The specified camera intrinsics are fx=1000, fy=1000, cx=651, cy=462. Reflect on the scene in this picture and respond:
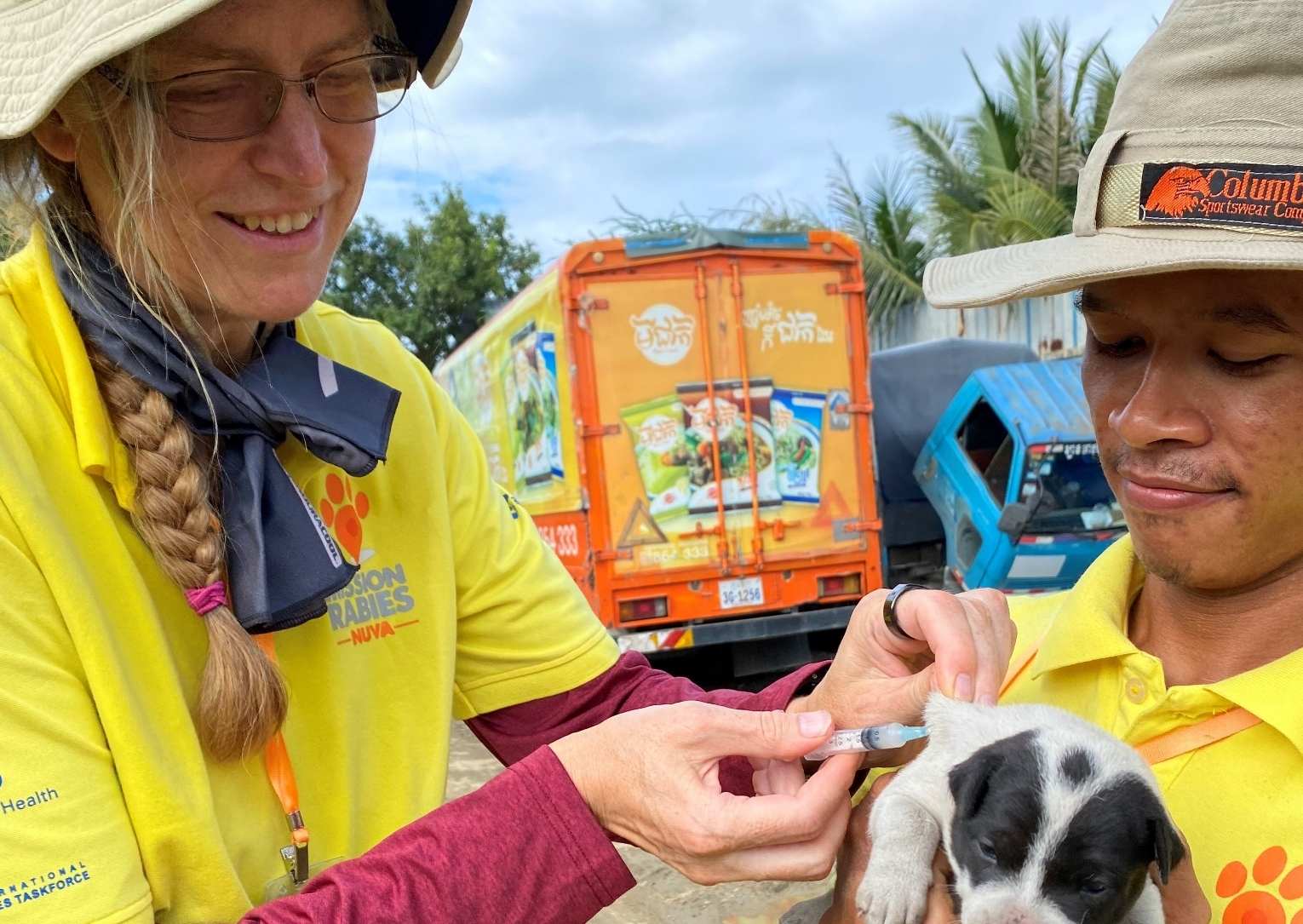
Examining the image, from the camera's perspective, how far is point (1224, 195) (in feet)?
5.95

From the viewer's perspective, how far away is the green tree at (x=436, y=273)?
103 ft

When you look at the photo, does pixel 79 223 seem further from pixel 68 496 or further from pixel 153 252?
pixel 68 496

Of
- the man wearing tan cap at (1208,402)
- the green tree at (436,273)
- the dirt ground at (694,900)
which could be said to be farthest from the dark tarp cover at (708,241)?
the green tree at (436,273)

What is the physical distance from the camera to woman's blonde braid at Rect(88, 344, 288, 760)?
1.82m

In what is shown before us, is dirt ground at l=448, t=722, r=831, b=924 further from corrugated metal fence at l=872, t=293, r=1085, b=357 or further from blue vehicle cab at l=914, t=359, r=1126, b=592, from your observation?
corrugated metal fence at l=872, t=293, r=1085, b=357

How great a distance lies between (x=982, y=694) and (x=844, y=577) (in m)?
6.86

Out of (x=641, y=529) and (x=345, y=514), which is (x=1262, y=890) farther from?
(x=641, y=529)

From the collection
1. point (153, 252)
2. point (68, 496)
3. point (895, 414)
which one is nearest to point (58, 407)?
point (68, 496)

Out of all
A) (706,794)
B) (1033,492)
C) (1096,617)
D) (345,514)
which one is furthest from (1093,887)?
(1033,492)

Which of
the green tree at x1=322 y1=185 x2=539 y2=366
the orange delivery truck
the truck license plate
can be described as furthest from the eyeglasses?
the green tree at x1=322 y1=185 x2=539 y2=366

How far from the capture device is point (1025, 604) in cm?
276

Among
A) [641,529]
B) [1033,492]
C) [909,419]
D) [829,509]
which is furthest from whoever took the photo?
[909,419]

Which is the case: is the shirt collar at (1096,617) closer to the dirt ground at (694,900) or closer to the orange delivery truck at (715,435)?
the dirt ground at (694,900)

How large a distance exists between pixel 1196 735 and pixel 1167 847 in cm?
38
